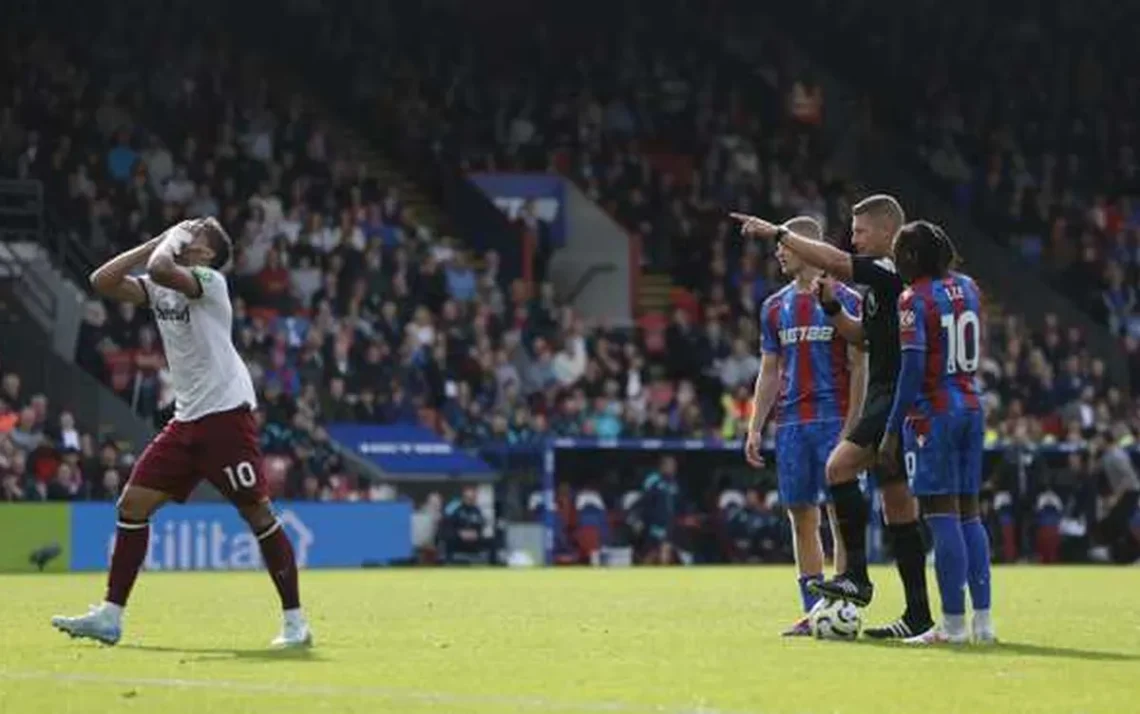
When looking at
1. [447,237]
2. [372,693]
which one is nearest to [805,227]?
[372,693]

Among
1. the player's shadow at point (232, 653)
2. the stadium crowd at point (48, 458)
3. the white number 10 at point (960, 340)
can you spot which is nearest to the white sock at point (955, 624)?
the white number 10 at point (960, 340)

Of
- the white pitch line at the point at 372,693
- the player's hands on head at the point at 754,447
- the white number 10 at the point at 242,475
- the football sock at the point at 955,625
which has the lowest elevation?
the white pitch line at the point at 372,693

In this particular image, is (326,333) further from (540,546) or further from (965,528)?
(965,528)

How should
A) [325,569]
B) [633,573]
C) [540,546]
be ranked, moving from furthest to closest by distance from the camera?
[540,546] → [325,569] → [633,573]

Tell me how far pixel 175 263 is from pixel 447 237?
2820 centimetres

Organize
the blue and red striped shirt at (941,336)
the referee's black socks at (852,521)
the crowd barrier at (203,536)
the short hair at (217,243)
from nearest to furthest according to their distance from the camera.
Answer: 1. the short hair at (217,243)
2. the blue and red striped shirt at (941,336)
3. the referee's black socks at (852,521)
4. the crowd barrier at (203,536)

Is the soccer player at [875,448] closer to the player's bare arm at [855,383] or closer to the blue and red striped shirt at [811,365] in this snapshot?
the player's bare arm at [855,383]

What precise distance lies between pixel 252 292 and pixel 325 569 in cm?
601

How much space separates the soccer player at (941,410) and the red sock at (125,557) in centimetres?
404

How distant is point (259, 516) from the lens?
576 inches

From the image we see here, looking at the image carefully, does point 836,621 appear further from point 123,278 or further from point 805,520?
point 123,278

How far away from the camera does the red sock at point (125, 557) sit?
14680 mm

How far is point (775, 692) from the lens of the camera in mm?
11500

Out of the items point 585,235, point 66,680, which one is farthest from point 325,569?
point 66,680
